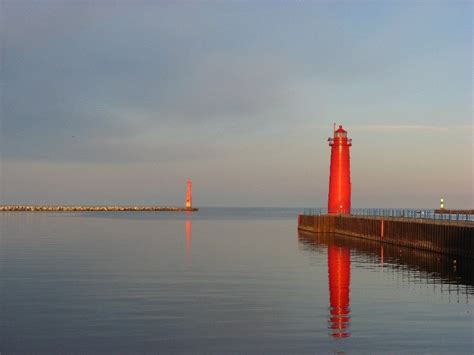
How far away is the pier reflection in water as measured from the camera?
1997cm

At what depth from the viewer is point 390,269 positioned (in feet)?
96.8

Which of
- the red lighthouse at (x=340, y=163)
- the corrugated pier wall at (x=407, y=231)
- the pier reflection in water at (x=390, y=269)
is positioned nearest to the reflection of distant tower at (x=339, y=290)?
the pier reflection in water at (x=390, y=269)

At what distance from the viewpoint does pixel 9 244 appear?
1827 inches

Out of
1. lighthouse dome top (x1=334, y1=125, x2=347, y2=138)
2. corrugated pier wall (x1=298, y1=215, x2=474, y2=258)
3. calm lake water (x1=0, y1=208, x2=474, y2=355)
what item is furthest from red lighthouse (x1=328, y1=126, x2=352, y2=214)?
calm lake water (x1=0, y1=208, x2=474, y2=355)

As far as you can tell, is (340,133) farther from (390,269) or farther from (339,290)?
(339,290)

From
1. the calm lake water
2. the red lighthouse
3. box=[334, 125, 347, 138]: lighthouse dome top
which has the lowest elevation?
the calm lake water

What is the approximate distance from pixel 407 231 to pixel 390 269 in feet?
39.9

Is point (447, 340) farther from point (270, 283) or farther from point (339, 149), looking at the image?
point (339, 149)

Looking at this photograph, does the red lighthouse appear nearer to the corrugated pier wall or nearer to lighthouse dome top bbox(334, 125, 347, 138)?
lighthouse dome top bbox(334, 125, 347, 138)

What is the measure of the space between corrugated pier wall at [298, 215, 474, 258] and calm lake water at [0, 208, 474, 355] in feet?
3.64

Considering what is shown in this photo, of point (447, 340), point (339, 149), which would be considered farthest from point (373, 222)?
point (447, 340)

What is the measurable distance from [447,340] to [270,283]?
1078cm

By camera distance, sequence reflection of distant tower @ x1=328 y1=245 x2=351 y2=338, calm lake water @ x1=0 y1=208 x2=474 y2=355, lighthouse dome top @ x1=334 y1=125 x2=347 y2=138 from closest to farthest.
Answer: calm lake water @ x1=0 y1=208 x2=474 y2=355, reflection of distant tower @ x1=328 y1=245 x2=351 y2=338, lighthouse dome top @ x1=334 y1=125 x2=347 y2=138

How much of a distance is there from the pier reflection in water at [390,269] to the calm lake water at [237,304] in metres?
0.05
